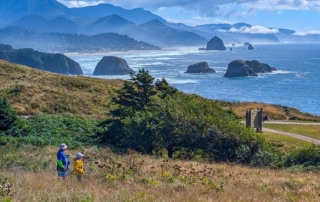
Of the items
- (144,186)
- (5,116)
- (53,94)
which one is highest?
(5,116)

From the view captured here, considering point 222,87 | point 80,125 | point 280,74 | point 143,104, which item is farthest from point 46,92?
point 280,74

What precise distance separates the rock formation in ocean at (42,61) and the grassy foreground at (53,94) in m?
105

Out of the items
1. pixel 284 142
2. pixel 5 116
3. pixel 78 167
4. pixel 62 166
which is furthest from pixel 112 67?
pixel 78 167

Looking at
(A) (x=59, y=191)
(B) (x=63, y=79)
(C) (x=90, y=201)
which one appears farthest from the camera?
(B) (x=63, y=79)

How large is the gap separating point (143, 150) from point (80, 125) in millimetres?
6153

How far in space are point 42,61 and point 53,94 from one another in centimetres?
12707

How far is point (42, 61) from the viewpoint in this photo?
156625mm

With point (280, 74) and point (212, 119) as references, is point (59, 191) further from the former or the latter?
point (280, 74)

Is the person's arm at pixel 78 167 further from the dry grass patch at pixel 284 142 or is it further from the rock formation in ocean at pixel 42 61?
the rock formation in ocean at pixel 42 61

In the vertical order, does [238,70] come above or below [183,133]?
below

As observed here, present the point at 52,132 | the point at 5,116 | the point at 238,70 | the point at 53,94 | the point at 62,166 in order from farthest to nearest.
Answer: the point at 238,70, the point at 53,94, the point at 52,132, the point at 5,116, the point at 62,166

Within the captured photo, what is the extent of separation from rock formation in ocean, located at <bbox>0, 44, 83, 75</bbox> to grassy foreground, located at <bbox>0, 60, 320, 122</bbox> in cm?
10462

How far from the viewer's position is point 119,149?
17641 mm

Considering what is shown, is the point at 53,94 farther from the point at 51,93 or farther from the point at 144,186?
the point at 144,186
